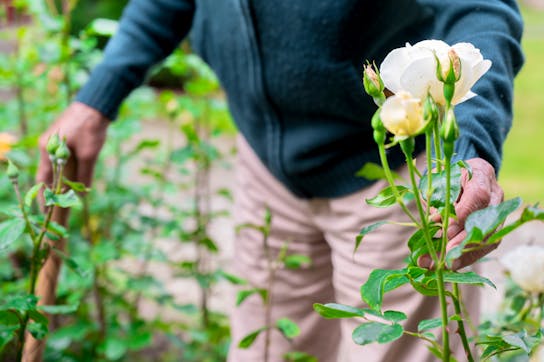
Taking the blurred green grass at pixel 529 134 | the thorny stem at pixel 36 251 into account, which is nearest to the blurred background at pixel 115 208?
the thorny stem at pixel 36 251

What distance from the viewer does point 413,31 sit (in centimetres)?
120

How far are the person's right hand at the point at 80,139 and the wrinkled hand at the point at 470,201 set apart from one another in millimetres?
804

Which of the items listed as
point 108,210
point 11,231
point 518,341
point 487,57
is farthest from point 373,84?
point 108,210

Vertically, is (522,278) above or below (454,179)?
below

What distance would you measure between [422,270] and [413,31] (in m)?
0.60

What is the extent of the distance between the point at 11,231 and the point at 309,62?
1.89 feet

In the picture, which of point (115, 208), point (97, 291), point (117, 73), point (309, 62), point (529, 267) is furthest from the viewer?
point (115, 208)

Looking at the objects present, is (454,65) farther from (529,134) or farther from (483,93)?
(529,134)

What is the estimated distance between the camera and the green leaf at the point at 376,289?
2.23 feet

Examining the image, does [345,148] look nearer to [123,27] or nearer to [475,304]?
[475,304]

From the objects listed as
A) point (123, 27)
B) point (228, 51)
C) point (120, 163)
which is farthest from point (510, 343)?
point (120, 163)

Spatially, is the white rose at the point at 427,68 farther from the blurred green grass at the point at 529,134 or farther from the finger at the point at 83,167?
the blurred green grass at the point at 529,134

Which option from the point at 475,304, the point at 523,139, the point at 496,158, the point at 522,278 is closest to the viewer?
the point at 496,158

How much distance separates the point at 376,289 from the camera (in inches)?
27.0
